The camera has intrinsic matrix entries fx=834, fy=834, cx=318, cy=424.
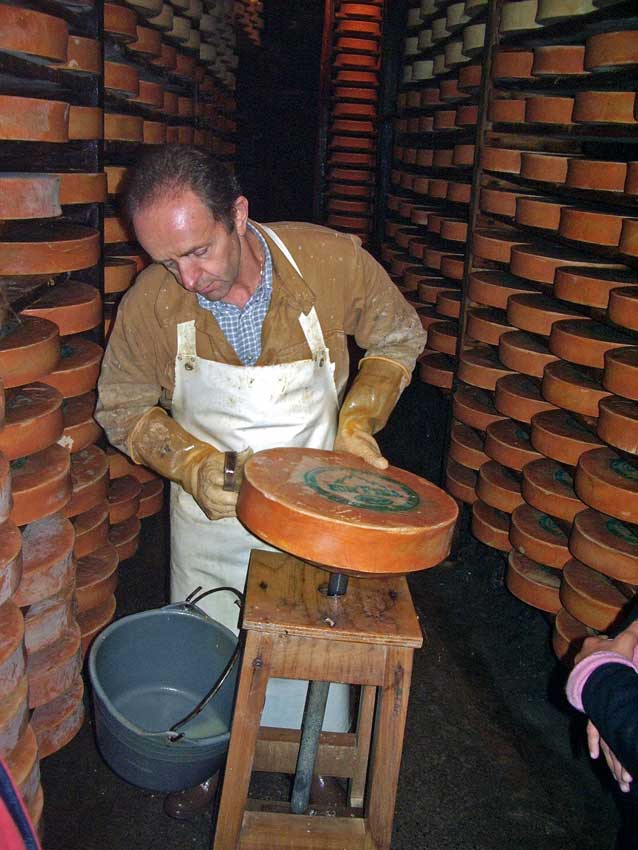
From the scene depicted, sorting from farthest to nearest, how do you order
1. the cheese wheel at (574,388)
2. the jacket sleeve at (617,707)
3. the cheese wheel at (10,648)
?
the cheese wheel at (574,388)
the cheese wheel at (10,648)
the jacket sleeve at (617,707)

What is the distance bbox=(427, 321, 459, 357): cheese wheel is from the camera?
419 cm

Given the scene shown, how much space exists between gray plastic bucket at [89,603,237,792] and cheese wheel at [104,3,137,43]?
7.03 feet

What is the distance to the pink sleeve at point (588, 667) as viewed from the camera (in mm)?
1544

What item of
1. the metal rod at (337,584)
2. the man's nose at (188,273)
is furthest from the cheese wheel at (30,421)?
the metal rod at (337,584)

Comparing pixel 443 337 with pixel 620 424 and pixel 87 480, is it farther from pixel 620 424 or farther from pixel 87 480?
pixel 87 480

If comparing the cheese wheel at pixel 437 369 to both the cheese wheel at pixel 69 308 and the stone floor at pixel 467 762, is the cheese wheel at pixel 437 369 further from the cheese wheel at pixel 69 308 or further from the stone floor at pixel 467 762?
the cheese wheel at pixel 69 308

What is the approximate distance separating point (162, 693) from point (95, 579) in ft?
1.73

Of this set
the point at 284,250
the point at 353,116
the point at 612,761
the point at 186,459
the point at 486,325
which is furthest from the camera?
the point at 353,116

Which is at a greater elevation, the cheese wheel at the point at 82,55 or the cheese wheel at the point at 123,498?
the cheese wheel at the point at 82,55

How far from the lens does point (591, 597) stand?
2.72 metres

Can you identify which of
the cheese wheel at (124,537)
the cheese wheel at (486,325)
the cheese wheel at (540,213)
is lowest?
the cheese wheel at (124,537)

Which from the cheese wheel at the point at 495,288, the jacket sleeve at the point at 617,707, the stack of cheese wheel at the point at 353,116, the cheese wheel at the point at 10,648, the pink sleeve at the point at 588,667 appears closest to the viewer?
the jacket sleeve at the point at 617,707

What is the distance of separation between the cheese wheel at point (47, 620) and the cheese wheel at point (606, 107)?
2267 millimetres

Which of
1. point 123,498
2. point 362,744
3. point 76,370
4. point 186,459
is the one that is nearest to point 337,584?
point 186,459
